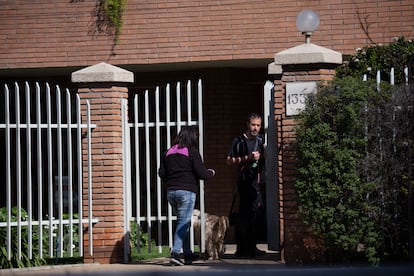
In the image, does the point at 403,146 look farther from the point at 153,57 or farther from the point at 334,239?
the point at 153,57

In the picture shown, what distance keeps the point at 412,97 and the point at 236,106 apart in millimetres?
6906

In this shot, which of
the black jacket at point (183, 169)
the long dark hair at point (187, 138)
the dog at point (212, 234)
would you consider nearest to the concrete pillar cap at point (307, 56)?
the long dark hair at point (187, 138)

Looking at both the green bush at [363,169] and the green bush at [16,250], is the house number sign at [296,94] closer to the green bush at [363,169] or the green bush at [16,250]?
the green bush at [363,169]

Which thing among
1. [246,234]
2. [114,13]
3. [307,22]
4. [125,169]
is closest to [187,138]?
[125,169]

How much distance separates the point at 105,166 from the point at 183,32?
160 inches

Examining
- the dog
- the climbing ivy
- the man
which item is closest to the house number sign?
the man

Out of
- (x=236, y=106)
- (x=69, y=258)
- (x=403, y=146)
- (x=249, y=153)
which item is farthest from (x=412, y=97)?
(x=236, y=106)

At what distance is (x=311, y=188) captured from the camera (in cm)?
955

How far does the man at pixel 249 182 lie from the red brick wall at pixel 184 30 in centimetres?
334

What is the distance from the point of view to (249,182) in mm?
11070

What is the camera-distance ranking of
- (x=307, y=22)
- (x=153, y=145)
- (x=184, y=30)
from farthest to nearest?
(x=153, y=145), (x=184, y=30), (x=307, y=22)

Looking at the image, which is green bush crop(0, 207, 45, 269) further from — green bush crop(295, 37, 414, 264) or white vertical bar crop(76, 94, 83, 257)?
green bush crop(295, 37, 414, 264)

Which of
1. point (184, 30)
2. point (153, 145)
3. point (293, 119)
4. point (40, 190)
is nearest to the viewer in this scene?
point (293, 119)

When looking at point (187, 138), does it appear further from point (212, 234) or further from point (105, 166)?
point (212, 234)
